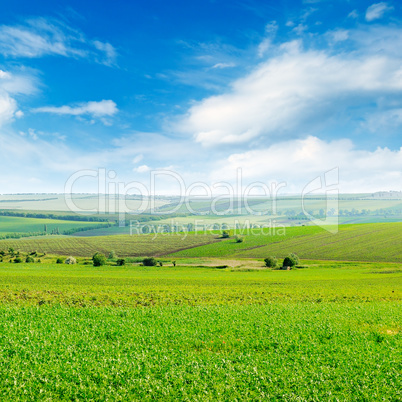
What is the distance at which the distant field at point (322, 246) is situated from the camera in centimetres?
10112

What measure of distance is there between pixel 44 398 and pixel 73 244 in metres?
150

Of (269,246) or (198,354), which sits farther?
(269,246)

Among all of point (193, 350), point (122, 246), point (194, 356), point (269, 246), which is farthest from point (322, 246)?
point (194, 356)

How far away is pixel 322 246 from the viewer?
117 m

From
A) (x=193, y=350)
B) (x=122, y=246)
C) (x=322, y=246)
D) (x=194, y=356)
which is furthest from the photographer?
(x=122, y=246)

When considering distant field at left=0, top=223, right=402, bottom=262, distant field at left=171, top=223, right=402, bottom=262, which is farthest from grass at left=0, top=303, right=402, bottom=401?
distant field at left=171, top=223, right=402, bottom=262

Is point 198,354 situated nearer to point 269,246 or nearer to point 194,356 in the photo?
point 194,356

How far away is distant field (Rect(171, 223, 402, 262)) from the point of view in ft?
332

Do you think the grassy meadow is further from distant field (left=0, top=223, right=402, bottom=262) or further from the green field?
distant field (left=0, top=223, right=402, bottom=262)

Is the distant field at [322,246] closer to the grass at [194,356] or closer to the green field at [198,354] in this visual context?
the green field at [198,354]

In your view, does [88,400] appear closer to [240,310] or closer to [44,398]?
[44,398]

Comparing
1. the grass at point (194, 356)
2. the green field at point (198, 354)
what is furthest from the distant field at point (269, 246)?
the grass at point (194, 356)

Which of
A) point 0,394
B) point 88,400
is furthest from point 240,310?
point 0,394

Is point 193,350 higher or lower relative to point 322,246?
higher
